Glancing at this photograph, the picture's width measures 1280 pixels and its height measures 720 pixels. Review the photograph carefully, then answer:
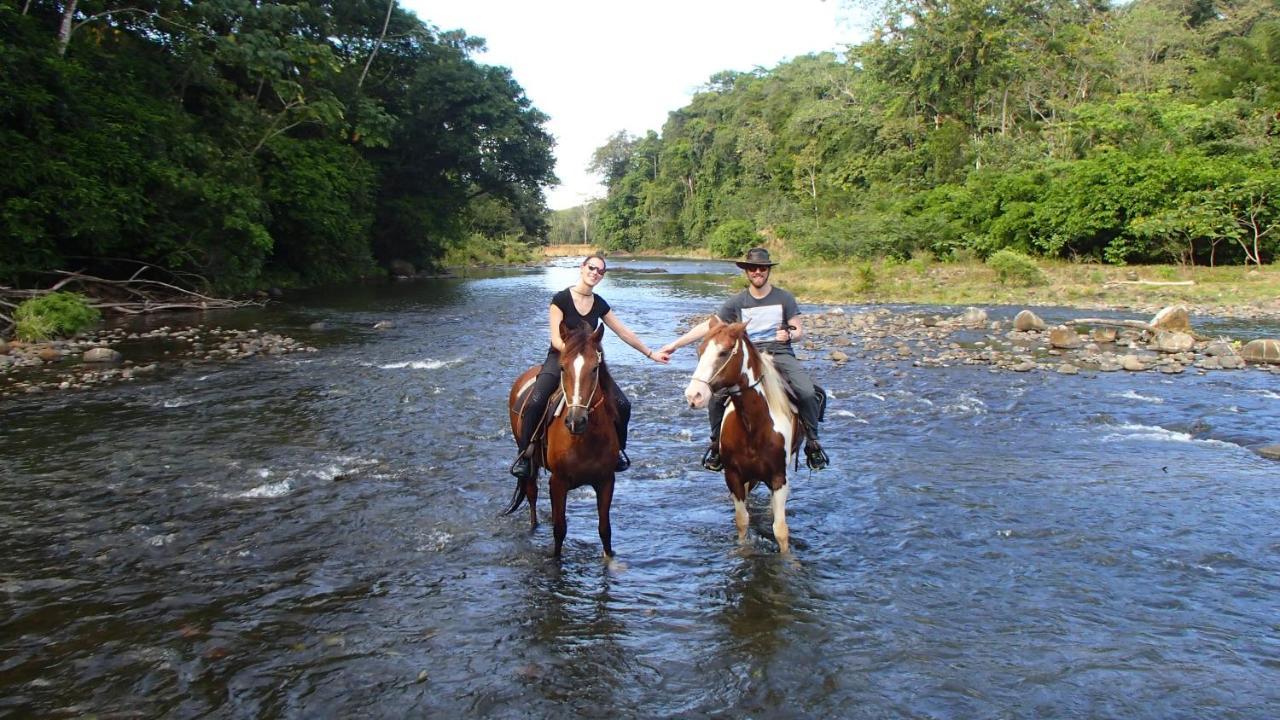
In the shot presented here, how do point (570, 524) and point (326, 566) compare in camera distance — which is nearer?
point (326, 566)

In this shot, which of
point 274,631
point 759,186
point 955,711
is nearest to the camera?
point 955,711

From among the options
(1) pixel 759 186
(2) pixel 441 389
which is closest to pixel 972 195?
(2) pixel 441 389

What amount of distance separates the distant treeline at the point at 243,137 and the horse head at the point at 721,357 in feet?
69.0

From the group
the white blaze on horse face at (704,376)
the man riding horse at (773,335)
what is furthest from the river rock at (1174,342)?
the white blaze on horse face at (704,376)

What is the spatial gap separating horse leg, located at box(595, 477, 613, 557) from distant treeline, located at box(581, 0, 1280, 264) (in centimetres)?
2998

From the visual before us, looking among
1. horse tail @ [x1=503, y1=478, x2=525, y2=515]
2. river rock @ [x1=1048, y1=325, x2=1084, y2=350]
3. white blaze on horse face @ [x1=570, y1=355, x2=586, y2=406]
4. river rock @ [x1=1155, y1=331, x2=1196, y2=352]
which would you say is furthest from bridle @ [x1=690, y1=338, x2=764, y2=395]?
river rock @ [x1=1155, y1=331, x2=1196, y2=352]

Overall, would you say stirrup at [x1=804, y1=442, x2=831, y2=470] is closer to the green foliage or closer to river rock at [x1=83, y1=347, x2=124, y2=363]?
river rock at [x1=83, y1=347, x2=124, y2=363]

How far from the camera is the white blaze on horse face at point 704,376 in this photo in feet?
18.6

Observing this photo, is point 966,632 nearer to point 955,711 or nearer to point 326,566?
point 955,711

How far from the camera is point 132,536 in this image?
7.10m

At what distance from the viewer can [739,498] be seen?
7.10 m

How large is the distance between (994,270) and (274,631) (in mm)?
31251

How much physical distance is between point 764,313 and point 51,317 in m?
19.3

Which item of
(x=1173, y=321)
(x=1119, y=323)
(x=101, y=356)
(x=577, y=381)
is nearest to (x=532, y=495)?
(x=577, y=381)
